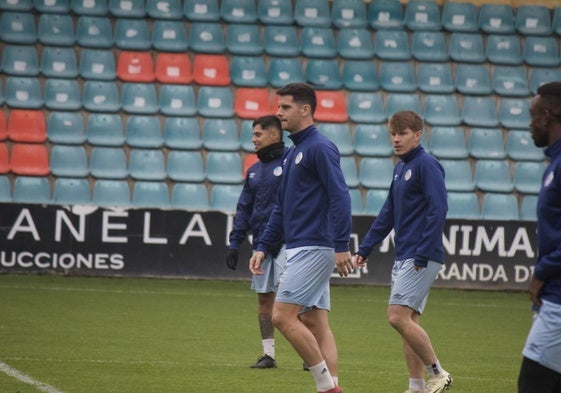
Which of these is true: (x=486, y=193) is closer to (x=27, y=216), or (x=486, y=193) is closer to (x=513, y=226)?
(x=513, y=226)

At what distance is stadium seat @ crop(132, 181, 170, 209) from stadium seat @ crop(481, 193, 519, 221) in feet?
17.3

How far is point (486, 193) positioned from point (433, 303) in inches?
145

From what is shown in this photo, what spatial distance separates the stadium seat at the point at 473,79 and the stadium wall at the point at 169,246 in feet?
12.4

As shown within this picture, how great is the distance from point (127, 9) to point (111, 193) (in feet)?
13.6

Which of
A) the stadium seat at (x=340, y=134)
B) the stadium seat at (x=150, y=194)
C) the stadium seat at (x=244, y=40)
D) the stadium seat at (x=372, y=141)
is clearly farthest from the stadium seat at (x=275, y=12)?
the stadium seat at (x=150, y=194)

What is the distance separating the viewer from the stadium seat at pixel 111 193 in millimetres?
17188

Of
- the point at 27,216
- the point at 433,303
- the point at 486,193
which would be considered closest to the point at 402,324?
the point at 433,303

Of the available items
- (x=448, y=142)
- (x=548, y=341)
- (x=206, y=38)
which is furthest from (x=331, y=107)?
(x=548, y=341)

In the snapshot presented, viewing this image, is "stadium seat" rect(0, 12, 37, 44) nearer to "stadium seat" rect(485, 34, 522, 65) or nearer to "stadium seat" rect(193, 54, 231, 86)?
"stadium seat" rect(193, 54, 231, 86)

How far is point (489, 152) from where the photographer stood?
19.3 meters

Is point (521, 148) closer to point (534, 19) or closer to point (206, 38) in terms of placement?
point (534, 19)

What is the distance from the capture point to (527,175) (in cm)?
1909

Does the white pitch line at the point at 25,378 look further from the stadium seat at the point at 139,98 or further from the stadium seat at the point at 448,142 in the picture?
the stadium seat at the point at 448,142

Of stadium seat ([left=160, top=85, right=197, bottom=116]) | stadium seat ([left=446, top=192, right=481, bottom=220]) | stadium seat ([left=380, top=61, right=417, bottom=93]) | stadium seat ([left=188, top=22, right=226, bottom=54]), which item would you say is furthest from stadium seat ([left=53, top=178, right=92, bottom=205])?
stadium seat ([left=446, top=192, right=481, bottom=220])
